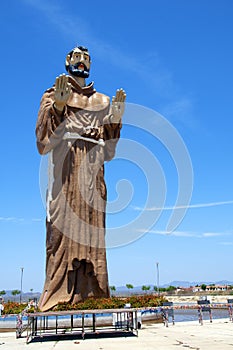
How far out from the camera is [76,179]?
17062mm

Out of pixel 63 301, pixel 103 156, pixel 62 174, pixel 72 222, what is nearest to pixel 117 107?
pixel 103 156

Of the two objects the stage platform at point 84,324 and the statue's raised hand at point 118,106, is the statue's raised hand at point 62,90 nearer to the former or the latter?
the statue's raised hand at point 118,106

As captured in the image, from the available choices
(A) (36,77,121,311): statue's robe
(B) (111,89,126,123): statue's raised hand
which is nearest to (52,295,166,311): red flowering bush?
(A) (36,77,121,311): statue's robe

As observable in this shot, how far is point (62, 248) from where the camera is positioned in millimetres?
16016

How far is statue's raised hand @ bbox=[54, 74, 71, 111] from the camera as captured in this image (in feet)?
53.3

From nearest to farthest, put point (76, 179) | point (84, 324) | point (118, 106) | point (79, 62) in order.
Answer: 1. point (84, 324)
2. point (76, 179)
3. point (118, 106)
4. point (79, 62)

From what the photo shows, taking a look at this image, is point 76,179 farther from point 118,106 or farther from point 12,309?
point 12,309

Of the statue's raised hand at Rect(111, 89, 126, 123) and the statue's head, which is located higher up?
the statue's head

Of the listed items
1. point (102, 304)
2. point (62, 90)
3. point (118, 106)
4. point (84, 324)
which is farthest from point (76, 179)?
point (84, 324)

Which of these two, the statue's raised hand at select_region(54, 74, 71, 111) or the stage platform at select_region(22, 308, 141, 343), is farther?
the statue's raised hand at select_region(54, 74, 71, 111)

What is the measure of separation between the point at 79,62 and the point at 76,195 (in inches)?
271

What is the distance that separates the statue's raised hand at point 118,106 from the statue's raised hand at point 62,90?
2738 millimetres

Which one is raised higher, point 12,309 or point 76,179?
point 76,179

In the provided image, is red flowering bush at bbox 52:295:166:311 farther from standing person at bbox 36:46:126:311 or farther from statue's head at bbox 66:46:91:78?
statue's head at bbox 66:46:91:78
